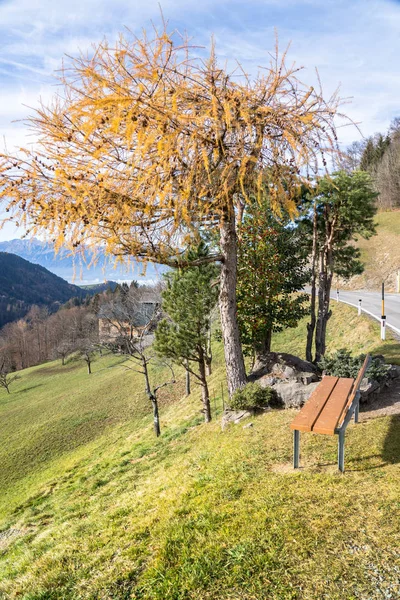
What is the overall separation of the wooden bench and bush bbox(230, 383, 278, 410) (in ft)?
6.49

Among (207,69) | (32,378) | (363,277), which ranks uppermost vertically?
(207,69)

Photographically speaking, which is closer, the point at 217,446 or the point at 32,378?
the point at 217,446

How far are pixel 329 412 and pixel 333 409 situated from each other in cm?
13

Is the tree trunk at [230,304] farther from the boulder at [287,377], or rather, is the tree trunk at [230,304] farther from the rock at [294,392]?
the rock at [294,392]

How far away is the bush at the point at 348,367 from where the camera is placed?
7.44m

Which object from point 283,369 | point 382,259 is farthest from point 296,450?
point 382,259

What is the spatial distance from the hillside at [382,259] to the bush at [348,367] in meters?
26.6

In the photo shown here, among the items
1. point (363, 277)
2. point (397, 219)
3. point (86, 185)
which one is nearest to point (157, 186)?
point (86, 185)

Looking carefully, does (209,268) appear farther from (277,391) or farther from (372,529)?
(372,529)

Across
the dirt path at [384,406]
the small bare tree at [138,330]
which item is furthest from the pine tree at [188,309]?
the dirt path at [384,406]

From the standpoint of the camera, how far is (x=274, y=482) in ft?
14.3

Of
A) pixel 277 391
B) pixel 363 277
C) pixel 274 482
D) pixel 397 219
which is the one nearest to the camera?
pixel 274 482

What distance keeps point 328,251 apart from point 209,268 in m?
3.89

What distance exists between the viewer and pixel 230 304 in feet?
26.4
